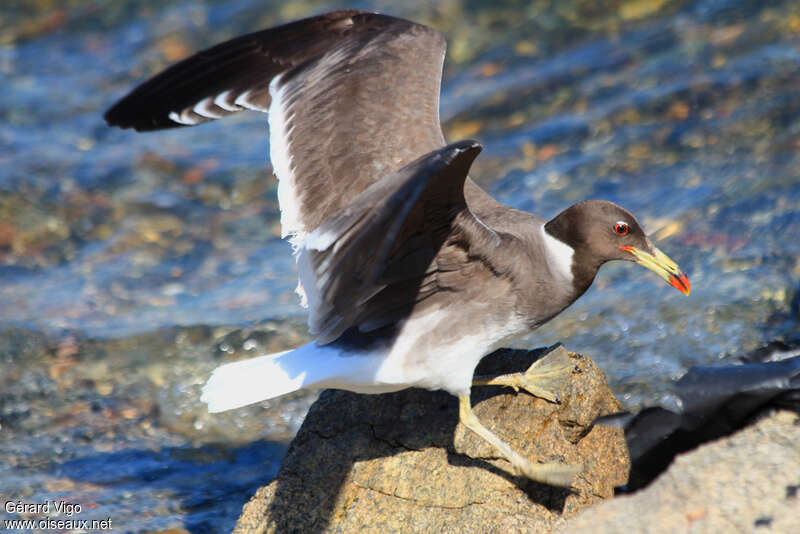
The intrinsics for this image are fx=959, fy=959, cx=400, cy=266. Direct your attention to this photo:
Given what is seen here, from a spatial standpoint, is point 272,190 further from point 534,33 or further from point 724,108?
point 724,108

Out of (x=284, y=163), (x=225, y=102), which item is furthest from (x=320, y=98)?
(x=225, y=102)

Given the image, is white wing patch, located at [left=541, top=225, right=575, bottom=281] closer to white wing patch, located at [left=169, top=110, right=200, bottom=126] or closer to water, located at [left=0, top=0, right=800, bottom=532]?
water, located at [left=0, top=0, right=800, bottom=532]

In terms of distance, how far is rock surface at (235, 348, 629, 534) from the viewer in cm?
395

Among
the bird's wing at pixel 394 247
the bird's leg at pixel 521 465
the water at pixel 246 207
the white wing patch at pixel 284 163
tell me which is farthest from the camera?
the water at pixel 246 207

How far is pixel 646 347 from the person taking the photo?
5762 millimetres

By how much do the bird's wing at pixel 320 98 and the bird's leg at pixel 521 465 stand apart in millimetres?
1178

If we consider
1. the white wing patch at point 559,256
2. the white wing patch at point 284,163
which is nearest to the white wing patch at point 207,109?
the white wing patch at point 284,163

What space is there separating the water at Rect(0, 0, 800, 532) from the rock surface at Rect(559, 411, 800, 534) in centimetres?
202

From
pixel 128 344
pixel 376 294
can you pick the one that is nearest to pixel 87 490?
pixel 128 344

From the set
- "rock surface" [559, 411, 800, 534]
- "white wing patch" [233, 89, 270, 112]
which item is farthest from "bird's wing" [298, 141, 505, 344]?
"white wing patch" [233, 89, 270, 112]

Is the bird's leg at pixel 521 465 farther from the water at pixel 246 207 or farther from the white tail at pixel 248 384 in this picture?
the water at pixel 246 207

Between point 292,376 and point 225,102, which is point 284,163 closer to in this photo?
point 225,102

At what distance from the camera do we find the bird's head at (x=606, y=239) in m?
4.20

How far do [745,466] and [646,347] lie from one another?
2628mm
